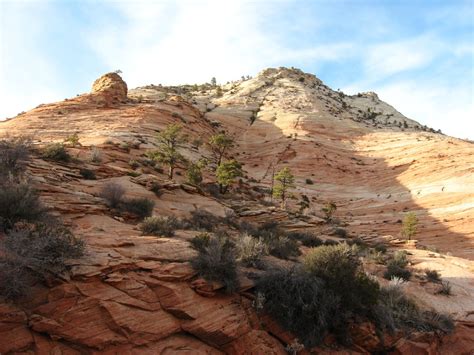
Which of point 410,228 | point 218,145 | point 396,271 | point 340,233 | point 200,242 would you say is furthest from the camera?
point 218,145

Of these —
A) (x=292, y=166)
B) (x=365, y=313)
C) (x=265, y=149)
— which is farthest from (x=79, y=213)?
(x=265, y=149)

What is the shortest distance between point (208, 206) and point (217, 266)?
10103mm

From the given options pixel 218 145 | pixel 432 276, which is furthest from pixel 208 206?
pixel 218 145

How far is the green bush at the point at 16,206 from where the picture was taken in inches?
311

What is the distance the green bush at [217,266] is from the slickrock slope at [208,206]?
233 millimetres

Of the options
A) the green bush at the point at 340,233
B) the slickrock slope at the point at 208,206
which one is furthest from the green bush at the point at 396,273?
the green bush at the point at 340,233

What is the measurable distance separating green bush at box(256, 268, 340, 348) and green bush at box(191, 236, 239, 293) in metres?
0.67

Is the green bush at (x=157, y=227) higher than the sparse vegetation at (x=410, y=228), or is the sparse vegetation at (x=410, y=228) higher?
the green bush at (x=157, y=227)

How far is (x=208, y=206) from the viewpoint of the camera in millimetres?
18375

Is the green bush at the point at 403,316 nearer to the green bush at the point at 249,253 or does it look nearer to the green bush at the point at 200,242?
the green bush at the point at 249,253

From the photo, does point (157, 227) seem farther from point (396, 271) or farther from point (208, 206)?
point (396, 271)

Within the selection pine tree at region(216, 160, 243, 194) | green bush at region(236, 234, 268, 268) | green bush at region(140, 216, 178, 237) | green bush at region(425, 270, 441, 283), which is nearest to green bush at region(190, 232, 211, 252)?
green bush at region(236, 234, 268, 268)

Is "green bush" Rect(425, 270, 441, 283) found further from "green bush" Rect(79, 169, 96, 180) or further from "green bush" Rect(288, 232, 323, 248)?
"green bush" Rect(79, 169, 96, 180)

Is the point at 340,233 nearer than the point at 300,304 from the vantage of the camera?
No
